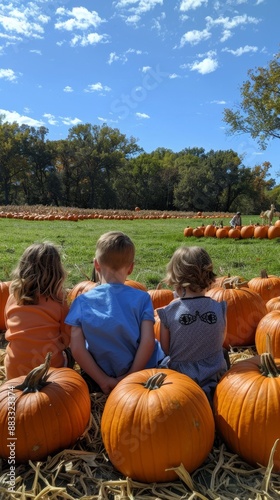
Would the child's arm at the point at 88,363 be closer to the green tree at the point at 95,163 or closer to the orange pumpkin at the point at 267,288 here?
the orange pumpkin at the point at 267,288

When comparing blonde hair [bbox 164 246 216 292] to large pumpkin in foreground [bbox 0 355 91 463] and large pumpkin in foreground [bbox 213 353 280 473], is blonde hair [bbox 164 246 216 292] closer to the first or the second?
large pumpkin in foreground [bbox 213 353 280 473]

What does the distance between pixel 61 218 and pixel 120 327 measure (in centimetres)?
2206

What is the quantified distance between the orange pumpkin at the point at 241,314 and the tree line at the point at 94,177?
162 ft

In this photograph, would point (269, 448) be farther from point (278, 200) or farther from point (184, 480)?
point (278, 200)

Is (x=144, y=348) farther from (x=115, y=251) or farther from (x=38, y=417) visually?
(x=38, y=417)

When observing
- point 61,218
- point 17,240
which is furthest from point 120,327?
point 61,218

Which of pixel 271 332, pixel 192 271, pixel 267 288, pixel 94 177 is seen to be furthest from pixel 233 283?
pixel 94 177

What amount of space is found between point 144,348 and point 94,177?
56916 millimetres

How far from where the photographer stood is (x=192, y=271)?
306 cm

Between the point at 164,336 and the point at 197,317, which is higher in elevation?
the point at 197,317

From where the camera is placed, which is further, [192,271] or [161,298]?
[161,298]

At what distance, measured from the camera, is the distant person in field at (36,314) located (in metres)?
3.05

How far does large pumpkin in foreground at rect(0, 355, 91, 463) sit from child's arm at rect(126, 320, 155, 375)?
0.48m

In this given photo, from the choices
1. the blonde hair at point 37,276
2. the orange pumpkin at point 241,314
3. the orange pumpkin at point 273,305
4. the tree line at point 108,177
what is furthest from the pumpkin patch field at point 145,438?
the tree line at point 108,177
